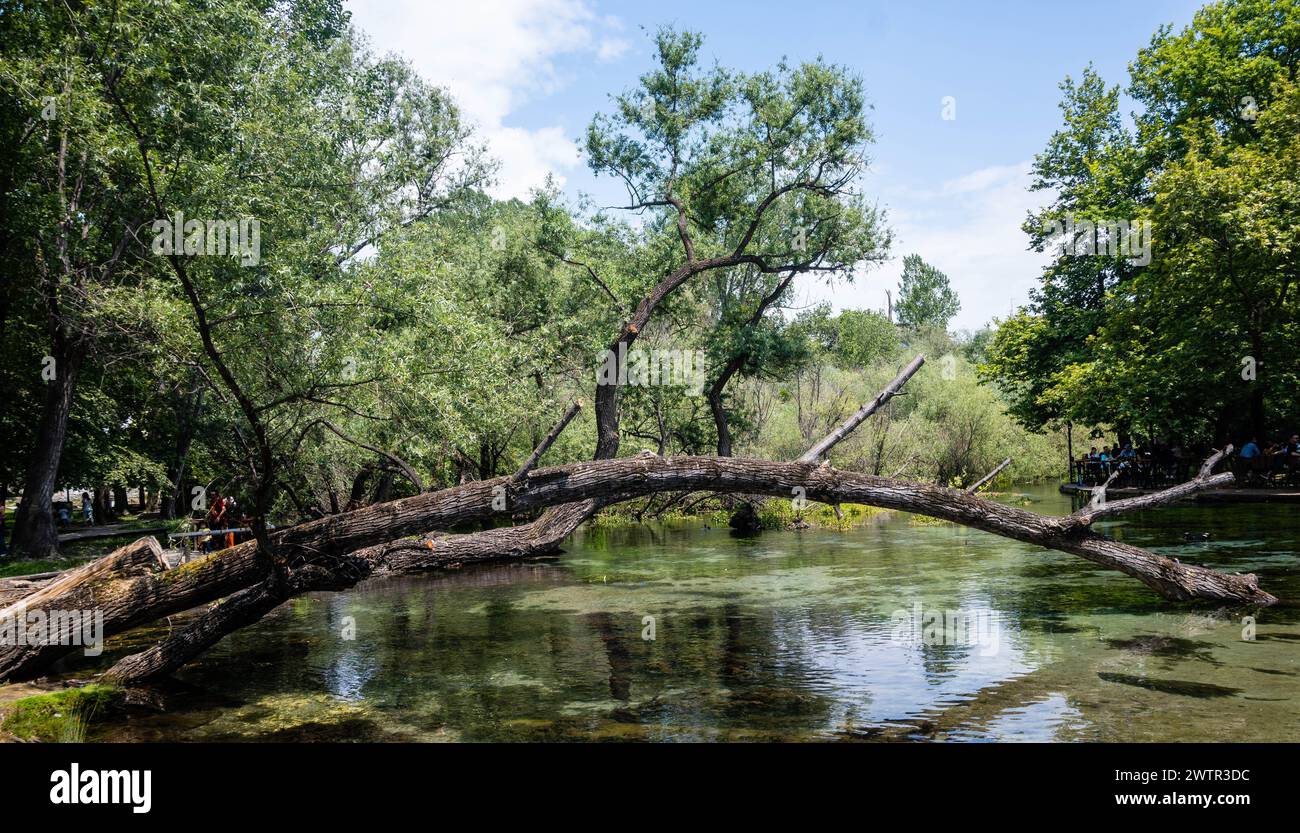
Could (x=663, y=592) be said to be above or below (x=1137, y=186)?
below

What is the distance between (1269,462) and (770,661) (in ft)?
73.8

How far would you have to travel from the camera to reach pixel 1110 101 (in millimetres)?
32375

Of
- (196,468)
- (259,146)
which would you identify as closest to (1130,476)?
(259,146)

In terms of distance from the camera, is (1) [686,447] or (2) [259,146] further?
(1) [686,447]

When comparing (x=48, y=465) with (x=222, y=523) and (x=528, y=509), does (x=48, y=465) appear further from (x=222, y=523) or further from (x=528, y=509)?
(x=528, y=509)

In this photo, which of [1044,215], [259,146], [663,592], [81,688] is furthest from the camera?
[1044,215]

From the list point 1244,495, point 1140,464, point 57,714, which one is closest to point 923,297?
point 1140,464

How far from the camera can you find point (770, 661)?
923cm

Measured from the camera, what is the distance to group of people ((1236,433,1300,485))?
2352 centimetres

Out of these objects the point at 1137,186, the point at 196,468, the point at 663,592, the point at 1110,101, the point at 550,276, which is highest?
the point at 1110,101

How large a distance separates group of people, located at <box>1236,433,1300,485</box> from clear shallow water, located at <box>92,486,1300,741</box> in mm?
8689

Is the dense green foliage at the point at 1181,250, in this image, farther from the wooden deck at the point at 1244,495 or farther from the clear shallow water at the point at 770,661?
the clear shallow water at the point at 770,661
